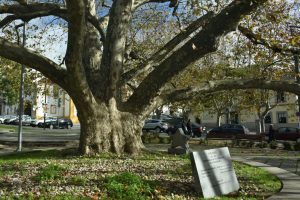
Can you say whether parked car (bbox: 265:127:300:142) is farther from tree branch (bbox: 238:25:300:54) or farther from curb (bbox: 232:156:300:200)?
curb (bbox: 232:156:300:200)

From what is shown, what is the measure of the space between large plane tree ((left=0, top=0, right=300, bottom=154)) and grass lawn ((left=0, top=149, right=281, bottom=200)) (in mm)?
2332

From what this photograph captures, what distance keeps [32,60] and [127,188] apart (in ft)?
20.2

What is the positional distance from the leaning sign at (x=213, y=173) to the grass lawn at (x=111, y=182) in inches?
7.4

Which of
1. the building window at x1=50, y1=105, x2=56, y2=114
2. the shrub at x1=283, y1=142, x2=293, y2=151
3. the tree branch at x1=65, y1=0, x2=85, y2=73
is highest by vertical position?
the building window at x1=50, y1=105, x2=56, y2=114

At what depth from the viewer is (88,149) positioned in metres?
12.6

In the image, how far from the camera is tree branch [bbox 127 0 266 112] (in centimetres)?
1032

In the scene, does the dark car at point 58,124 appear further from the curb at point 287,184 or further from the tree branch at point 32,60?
the curb at point 287,184

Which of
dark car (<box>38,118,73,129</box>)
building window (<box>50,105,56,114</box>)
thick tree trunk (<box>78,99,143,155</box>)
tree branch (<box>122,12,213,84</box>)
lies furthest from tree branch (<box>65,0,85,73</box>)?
building window (<box>50,105,56,114</box>)

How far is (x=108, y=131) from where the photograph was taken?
12695mm

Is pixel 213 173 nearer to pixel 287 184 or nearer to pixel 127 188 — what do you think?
pixel 127 188

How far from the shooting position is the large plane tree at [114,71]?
10.8 meters

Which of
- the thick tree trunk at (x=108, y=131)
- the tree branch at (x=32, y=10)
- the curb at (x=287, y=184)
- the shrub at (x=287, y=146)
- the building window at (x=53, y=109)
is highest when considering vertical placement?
the tree branch at (x=32, y=10)

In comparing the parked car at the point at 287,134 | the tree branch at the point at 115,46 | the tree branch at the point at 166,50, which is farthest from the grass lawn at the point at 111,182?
the parked car at the point at 287,134

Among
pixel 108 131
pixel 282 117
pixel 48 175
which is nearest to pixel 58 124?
pixel 282 117
